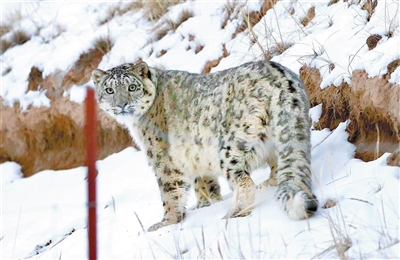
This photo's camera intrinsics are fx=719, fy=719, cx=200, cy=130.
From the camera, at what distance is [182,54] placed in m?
9.98

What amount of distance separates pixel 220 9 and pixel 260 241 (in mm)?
6528

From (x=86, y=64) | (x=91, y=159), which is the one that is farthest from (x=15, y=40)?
(x=91, y=159)

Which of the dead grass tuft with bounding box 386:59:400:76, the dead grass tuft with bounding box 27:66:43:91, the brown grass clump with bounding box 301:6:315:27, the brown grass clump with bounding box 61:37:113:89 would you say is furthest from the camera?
the dead grass tuft with bounding box 27:66:43:91

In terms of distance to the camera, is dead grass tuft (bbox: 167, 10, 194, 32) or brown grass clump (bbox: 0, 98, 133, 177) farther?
dead grass tuft (bbox: 167, 10, 194, 32)

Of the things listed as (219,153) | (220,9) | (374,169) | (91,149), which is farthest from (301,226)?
(220,9)

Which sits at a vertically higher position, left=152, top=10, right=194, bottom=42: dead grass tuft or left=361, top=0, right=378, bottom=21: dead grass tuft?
left=361, top=0, right=378, bottom=21: dead grass tuft

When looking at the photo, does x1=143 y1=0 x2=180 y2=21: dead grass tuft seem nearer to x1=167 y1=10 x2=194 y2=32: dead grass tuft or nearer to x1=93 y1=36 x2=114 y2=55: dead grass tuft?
x1=167 y1=10 x2=194 y2=32: dead grass tuft

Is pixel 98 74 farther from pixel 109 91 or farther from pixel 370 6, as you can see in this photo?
pixel 370 6

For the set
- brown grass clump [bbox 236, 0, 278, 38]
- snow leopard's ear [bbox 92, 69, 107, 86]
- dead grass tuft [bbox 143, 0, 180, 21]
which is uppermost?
snow leopard's ear [bbox 92, 69, 107, 86]

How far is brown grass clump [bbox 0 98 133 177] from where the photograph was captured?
10.4 meters

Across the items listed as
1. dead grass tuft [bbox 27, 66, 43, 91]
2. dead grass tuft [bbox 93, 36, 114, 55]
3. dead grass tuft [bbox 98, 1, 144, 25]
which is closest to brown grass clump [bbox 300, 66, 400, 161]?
dead grass tuft [bbox 93, 36, 114, 55]

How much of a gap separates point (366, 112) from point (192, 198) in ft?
7.66

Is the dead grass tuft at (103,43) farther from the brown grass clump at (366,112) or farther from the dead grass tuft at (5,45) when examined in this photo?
the brown grass clump at (366,112)

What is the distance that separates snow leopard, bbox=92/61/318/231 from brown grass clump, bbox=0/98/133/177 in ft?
11.6
